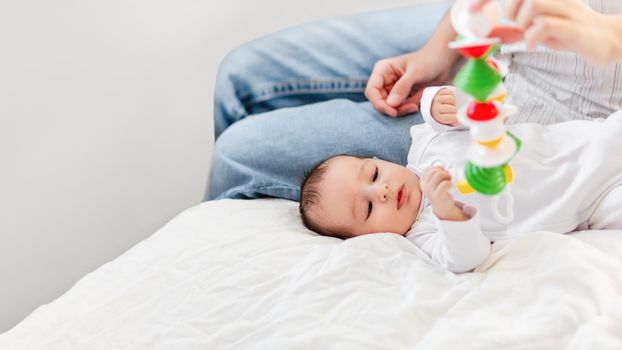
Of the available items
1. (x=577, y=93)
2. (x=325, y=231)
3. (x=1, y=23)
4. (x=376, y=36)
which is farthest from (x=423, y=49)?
(x=1, y=23)

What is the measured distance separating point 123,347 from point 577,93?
88 cm

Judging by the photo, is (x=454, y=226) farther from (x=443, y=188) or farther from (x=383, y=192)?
(x=383, y=192)

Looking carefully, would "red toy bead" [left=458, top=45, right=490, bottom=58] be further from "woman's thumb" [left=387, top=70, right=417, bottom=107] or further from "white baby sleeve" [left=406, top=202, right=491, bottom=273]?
"woman's thumb" [left=387, top=70, right=417, bottom=107]

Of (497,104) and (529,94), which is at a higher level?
(497,104)

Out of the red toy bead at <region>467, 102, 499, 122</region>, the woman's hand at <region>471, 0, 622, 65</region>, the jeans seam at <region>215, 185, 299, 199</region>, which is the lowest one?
the jeans seam at <region>215, 185, 299, 199</region>

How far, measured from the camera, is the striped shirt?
4.13ft

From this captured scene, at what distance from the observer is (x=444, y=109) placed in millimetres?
1216

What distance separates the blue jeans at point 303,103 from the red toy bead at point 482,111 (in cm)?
63

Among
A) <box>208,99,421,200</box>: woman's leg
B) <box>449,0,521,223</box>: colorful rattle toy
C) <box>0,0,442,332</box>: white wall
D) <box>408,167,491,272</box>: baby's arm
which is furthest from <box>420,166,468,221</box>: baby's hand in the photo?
<box>0,0,442,332</box>: white wall

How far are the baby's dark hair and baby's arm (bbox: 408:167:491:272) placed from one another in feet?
0.83

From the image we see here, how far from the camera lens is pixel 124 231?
190 cm

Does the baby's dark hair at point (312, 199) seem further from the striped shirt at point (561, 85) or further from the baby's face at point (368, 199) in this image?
the striped shirt at point (561, 85)

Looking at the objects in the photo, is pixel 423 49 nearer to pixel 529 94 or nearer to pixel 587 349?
pixel 529 94

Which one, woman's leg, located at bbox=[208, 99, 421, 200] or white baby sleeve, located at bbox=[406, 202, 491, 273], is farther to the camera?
woman's leg, located at bbox=[208, 99, 421, 200]
